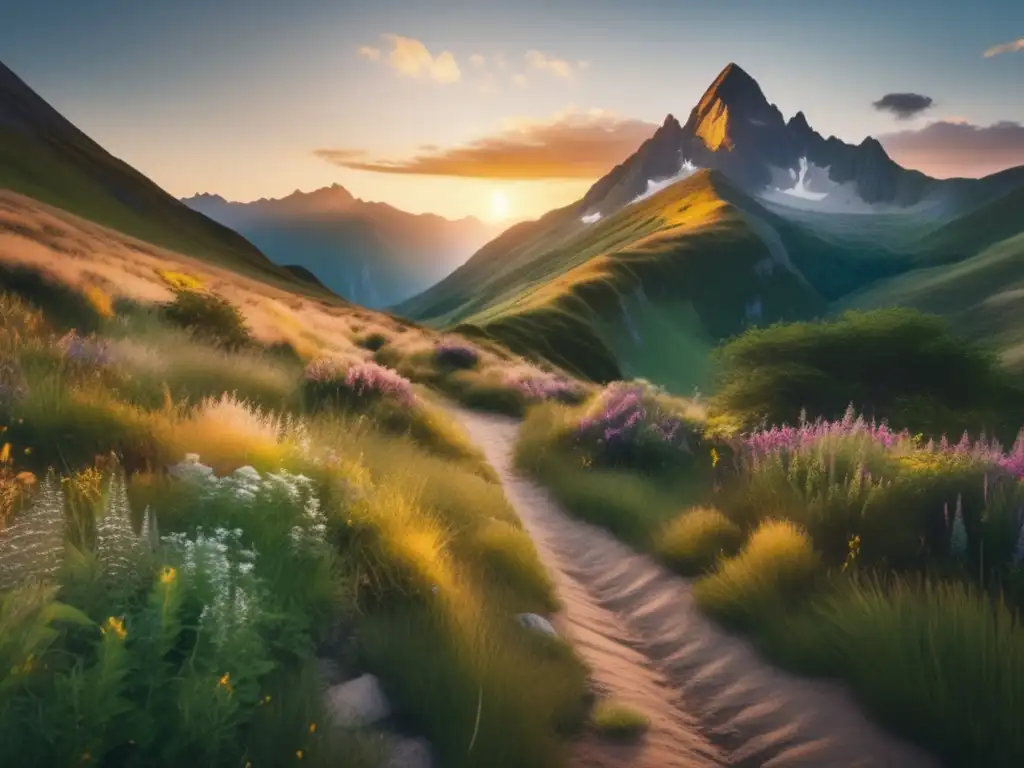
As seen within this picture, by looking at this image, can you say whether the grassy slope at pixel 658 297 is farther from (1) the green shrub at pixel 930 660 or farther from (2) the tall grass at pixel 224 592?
(1) the green shrub at pixel 930 660

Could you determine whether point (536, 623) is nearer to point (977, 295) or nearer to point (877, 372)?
point (877, 372)

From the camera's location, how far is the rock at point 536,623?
579 centimetres

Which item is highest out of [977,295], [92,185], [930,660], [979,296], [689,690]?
[977,295]

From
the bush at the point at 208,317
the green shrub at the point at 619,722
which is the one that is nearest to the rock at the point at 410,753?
the green shrub at the point at 619,722

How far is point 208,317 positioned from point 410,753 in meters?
13.6

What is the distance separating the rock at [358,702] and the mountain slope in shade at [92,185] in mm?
78729

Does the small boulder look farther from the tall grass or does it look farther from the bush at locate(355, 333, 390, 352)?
the bush at locate(355, 333, 390, 352)

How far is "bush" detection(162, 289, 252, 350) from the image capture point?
47.7ft

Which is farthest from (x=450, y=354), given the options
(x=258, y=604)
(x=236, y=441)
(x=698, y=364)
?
(x=698, y=364)

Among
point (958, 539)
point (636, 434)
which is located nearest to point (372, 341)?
point (636, 434)

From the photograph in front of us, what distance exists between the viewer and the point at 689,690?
231 inches

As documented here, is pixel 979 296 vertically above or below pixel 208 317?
above

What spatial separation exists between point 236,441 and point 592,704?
3666 mm

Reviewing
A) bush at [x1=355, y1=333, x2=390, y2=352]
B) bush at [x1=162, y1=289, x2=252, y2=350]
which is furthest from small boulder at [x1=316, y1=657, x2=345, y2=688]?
bush at [x1=355, y1=333, x2=390, y2=352]
